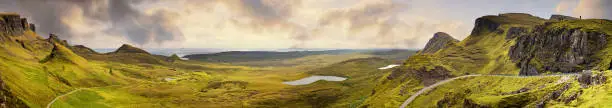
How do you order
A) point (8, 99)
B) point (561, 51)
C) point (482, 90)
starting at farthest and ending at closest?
point (561, 51)
point (8, 99)
point (482, 90)

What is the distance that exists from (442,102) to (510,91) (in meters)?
27.8

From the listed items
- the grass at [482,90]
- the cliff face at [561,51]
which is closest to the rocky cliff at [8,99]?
the grass at [482,90]

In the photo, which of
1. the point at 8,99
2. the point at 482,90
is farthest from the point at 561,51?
the point at 8,99

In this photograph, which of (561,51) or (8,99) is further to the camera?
(561,51)

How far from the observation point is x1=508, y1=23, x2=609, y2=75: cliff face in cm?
14300

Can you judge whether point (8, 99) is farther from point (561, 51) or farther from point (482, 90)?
point (561, 51)

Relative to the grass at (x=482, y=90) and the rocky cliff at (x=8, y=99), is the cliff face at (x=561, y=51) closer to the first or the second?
the grass at (x=482, y=90)

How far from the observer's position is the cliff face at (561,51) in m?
143

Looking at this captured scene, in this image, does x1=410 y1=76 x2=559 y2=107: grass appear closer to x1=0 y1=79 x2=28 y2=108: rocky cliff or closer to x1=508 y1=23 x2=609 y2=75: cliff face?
x1=508 y1=23 x2=609 y2=75: cliff face

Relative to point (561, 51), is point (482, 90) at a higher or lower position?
lower

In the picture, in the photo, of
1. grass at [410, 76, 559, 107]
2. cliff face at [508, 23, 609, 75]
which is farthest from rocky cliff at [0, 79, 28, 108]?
cliff face at [508, 23, 609, 75]

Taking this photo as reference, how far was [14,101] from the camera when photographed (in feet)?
486

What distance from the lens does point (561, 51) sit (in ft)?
502

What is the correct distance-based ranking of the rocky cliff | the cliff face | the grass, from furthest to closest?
1. the cliff face
2. the rocky cliff
3. the grass
